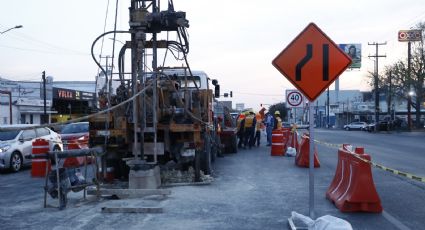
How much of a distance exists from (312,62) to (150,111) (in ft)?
16.3

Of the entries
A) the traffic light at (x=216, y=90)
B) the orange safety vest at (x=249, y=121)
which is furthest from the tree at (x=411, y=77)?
the traffic light at (x=216, y=90)

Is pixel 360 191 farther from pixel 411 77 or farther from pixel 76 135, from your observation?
pixel 411 77

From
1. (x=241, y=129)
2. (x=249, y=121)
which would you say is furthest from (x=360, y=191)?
(x=241, y=129)

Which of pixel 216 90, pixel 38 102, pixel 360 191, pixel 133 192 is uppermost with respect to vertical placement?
pixel 38 102

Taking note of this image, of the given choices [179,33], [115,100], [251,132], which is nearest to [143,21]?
[179,33]

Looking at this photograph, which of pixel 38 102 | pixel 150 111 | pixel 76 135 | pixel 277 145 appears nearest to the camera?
pixel 150 111

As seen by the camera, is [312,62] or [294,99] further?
[294,99]

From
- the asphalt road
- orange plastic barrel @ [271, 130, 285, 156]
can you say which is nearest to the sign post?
the asphalt road

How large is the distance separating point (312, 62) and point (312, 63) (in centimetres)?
2

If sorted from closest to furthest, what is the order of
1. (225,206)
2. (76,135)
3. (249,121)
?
(225,206) → (76,135) → (249,121)

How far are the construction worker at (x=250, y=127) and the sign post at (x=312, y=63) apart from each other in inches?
672

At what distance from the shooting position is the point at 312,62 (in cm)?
748

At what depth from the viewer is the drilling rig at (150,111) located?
1103cm

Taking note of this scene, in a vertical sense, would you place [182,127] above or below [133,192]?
above
